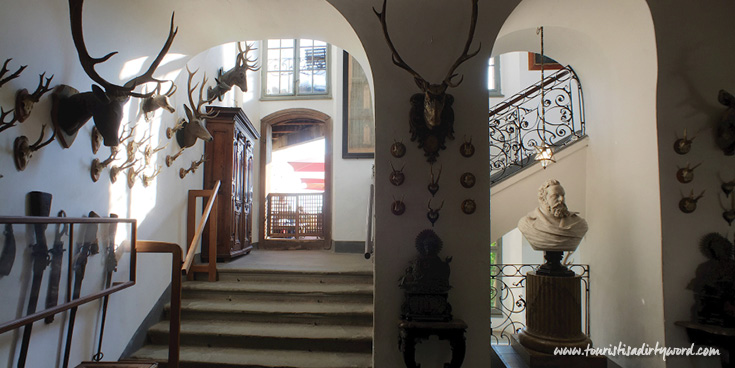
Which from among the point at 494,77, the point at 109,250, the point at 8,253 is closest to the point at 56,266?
the point at 8,253

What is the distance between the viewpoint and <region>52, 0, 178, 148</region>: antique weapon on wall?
6.85ft

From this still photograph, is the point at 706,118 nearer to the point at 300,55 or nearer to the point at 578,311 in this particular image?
the point at 578,311

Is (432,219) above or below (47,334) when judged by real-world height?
above

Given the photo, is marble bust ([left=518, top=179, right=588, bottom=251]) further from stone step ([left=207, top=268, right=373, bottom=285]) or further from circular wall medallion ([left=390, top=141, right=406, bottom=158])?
stone step ([left=207, top=268, right=373, bottom=285])

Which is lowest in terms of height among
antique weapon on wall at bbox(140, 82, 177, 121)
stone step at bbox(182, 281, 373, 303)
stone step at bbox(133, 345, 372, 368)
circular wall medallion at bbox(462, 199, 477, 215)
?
stone step at bbox(133, 345, 372, 368)

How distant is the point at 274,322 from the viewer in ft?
12.7

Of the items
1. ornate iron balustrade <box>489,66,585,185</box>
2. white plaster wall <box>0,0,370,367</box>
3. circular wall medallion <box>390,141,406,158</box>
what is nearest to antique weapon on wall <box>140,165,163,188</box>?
white plaster wall <box>0,0,370,367</box>

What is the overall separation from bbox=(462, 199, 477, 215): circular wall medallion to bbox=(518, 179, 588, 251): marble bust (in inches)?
37.0

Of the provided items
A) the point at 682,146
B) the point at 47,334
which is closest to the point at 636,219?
the point at 682,146

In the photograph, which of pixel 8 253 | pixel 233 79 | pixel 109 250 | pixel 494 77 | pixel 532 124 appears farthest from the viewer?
pixel 494 77

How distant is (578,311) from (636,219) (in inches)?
35.2

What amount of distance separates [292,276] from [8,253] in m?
2.87

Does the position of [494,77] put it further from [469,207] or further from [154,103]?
[154,103]

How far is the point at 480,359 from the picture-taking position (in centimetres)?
270
